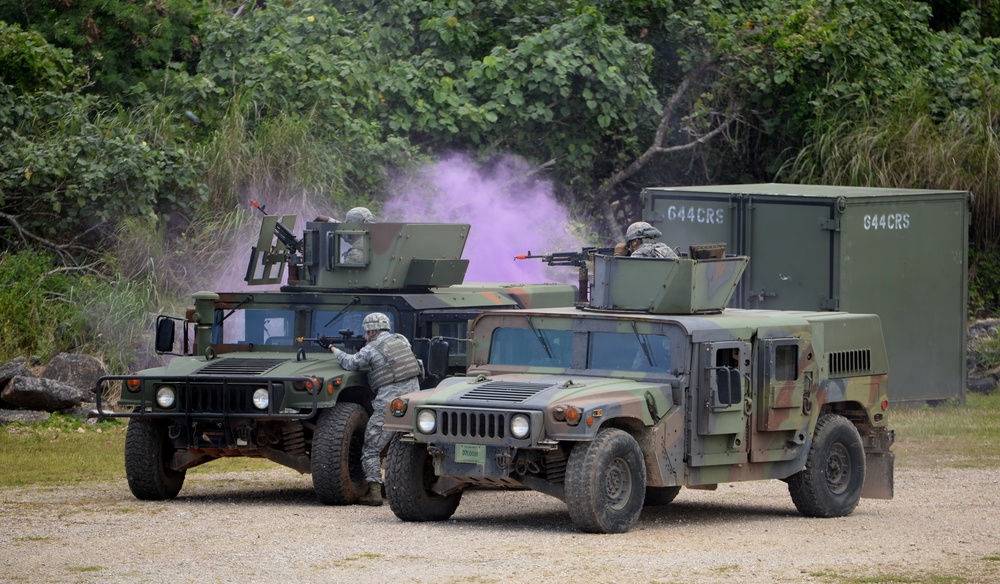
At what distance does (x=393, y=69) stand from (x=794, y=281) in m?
7.21

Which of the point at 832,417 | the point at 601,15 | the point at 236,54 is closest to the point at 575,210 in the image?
the point at 601,15

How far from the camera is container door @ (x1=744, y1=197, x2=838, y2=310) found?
17406 millimetres

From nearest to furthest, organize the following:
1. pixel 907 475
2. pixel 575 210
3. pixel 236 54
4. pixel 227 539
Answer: pixel 227 539
pixel 907 475
pixel 236 54
pixel 575 210

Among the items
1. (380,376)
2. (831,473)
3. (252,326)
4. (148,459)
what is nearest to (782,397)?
(831,473)

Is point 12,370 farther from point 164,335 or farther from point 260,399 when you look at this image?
point 260,399

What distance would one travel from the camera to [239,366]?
1249cm

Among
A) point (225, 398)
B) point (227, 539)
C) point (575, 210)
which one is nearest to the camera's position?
point (227, 539)

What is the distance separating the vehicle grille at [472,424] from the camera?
10461 mm

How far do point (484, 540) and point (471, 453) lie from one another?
582 mm

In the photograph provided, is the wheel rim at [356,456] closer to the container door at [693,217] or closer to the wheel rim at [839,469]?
the wheel rim at [839,469]

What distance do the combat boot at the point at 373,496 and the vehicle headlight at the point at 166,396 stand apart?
1.57 m

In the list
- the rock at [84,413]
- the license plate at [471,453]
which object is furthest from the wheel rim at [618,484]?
the rock at [84,413]

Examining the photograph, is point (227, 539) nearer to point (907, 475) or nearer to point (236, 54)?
point (907, 475)

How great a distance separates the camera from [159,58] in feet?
73.0
